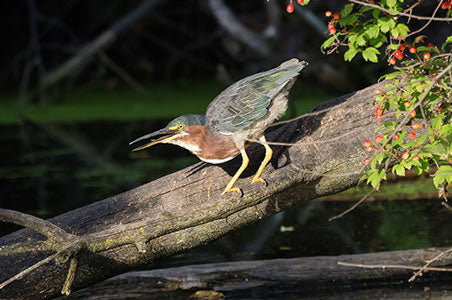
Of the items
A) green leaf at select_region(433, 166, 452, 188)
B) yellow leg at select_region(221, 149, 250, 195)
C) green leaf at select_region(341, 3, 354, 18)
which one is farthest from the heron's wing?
green leaf at select_region(433, 166, 452, 188)

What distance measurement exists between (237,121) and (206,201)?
422 mm

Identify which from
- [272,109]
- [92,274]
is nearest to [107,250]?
[92,274]

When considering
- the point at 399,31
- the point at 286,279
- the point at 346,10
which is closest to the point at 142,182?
the point at 286,279

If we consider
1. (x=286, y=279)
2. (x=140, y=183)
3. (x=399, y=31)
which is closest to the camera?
(x=399, y=31)

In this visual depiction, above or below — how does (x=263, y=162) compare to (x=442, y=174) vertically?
above

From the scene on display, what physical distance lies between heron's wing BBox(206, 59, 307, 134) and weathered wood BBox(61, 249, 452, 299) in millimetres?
981

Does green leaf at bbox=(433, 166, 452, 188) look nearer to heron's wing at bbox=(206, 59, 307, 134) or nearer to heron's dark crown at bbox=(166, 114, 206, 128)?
heron's wing at bbox=(206, 59, 307, 134)

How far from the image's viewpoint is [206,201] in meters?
3.27

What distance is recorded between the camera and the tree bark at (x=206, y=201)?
3090 mm

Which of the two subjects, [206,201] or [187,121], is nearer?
[187,121]

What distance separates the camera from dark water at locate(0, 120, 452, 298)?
179 inches

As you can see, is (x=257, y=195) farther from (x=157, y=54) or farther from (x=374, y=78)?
(x=157, y=54)

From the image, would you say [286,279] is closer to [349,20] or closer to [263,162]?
[263,162]

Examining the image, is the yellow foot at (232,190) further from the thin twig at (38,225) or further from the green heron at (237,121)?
the thin twig at (38,225)
